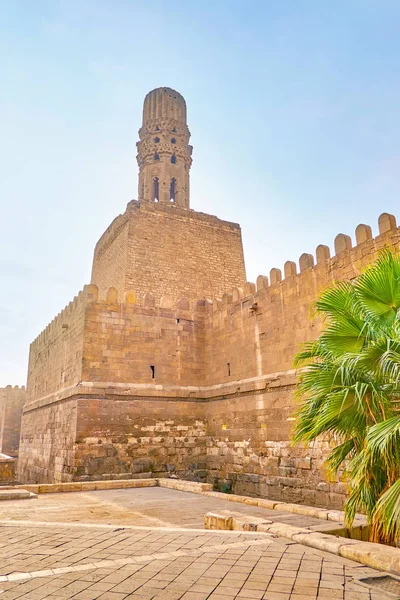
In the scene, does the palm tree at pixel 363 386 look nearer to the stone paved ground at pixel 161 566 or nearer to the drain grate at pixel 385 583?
the drain grate at pixel 385 583

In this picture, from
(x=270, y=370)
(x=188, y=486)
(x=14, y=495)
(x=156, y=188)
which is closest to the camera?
(x=14, y=495)

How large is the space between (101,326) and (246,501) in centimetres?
645

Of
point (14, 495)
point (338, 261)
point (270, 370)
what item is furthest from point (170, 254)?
point (14, 495)

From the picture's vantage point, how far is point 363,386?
4.03m

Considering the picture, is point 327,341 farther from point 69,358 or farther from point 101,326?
point 69,358

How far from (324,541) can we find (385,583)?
0.93 metres

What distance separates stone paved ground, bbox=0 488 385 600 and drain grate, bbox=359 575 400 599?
0.09 meters

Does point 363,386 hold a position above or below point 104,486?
above

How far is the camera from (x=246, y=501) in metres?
7.44

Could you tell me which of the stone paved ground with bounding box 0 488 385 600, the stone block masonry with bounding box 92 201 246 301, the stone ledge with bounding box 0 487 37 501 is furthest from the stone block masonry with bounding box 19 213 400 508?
the stone paved ground with bounding box 0 488 385 600

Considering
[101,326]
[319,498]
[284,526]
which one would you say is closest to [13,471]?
[101,326]

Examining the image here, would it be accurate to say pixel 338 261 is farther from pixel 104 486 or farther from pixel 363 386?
pixel 104 486

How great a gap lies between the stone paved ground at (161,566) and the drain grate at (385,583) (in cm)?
9

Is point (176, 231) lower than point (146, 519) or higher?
higher
